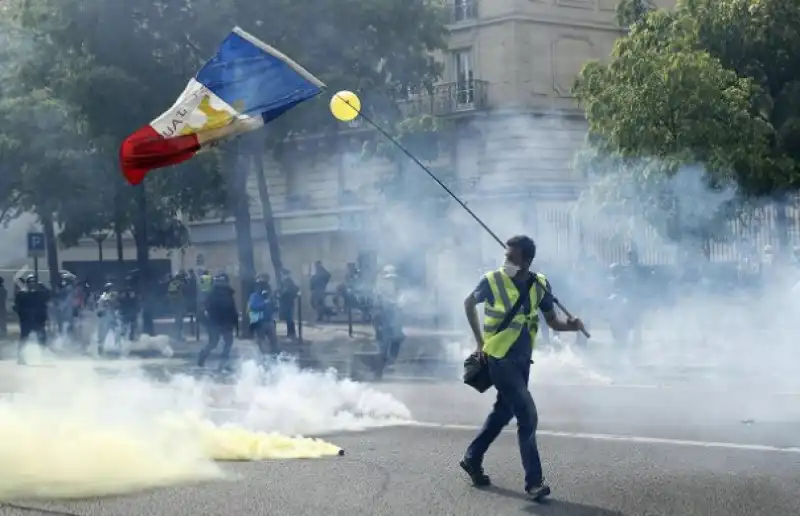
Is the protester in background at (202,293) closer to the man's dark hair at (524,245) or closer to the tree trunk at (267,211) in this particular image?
the tree trunk at (267,211)

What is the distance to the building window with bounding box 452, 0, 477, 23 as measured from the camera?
22719mm

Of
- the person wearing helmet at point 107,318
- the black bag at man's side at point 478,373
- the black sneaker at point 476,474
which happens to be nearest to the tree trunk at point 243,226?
the person wearing helmet at point 107,318

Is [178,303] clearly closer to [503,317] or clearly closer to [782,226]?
[782,226]

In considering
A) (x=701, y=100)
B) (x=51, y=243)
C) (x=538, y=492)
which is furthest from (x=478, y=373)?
(x=51, y=243)

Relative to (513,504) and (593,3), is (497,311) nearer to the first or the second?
(513,504)

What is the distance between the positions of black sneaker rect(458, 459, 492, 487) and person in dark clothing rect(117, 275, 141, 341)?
16.6 m

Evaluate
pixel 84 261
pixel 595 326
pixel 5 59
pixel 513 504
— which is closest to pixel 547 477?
pixel 513 504

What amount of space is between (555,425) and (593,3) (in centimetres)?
1102

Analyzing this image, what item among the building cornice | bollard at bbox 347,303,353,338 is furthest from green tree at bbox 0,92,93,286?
the building cornice

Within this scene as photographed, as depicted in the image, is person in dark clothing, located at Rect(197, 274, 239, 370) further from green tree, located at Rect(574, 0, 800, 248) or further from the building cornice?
the building cornice

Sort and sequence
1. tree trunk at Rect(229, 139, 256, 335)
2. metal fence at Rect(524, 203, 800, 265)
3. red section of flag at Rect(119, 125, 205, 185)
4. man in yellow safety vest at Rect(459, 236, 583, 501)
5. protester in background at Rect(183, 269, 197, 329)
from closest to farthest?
man in yellow safety vest at Rect(459, 236, 583, 501), red section of flag at Rect(119, 125, 205, 185), metal fence at Rect(524, 203, 800, 265), tree trunk at Rect(229, 139, 256, 335), protester in background at Rect(183, 269, 197, 329)

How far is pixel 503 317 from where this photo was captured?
24.5 feet

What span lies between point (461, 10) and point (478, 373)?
17.6m

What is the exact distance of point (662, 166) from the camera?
15359 millimetres
